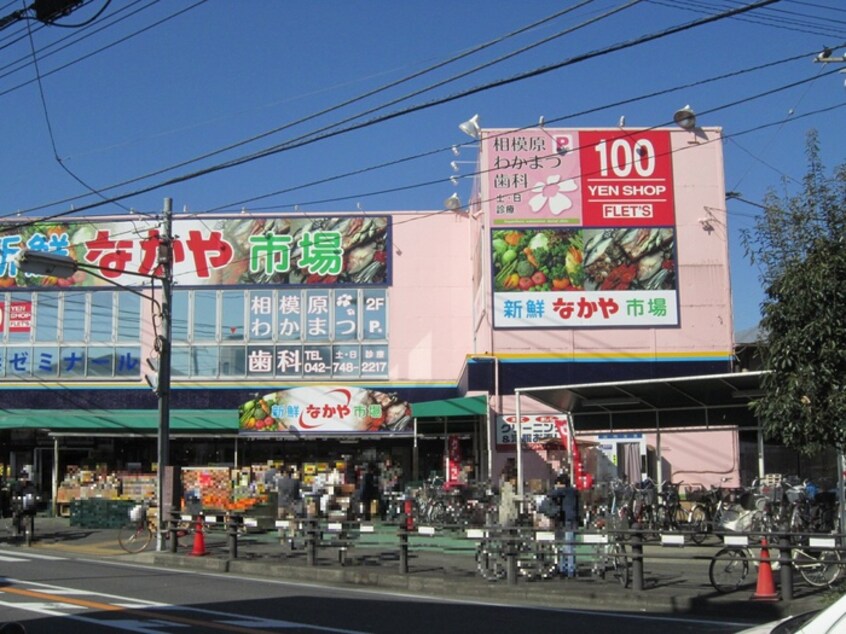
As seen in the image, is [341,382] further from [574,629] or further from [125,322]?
[574,629]

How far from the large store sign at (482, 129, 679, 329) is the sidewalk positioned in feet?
34.4

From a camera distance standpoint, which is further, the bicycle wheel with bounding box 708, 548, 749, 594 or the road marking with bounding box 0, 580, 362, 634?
the bicycle wheel with bounding box 708, 548, 749, 594

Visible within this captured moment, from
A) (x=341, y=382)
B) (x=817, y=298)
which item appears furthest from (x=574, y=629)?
(x=341, y=382)

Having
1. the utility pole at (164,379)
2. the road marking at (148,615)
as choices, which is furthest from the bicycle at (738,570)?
the utility pole at (164,379)

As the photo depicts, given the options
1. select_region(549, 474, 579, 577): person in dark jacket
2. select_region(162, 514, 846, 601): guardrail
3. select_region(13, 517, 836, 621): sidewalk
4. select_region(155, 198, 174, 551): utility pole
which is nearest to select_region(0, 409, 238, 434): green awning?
select_region(13, 517, 836, 621): sidewalk

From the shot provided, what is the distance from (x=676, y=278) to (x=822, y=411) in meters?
19.1

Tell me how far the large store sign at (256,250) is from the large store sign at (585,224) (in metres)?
7.50

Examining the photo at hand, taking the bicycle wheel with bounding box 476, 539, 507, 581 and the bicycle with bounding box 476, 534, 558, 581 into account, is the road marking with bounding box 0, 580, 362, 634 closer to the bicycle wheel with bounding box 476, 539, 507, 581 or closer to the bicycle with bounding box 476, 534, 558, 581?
the bicycle with bounding box 476, 534, 558, 581

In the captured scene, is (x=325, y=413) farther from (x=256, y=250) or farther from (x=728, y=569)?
(x=728, y=569)

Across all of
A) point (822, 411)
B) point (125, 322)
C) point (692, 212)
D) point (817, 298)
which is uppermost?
point (692, 212)

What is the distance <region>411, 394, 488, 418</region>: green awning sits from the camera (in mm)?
29656

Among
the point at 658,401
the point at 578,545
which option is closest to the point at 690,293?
the point at 658,401

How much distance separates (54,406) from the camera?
Answer: 37.8m

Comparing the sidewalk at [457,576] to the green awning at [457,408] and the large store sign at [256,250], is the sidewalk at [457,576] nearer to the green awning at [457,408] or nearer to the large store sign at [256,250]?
the green awning at [457,408]
